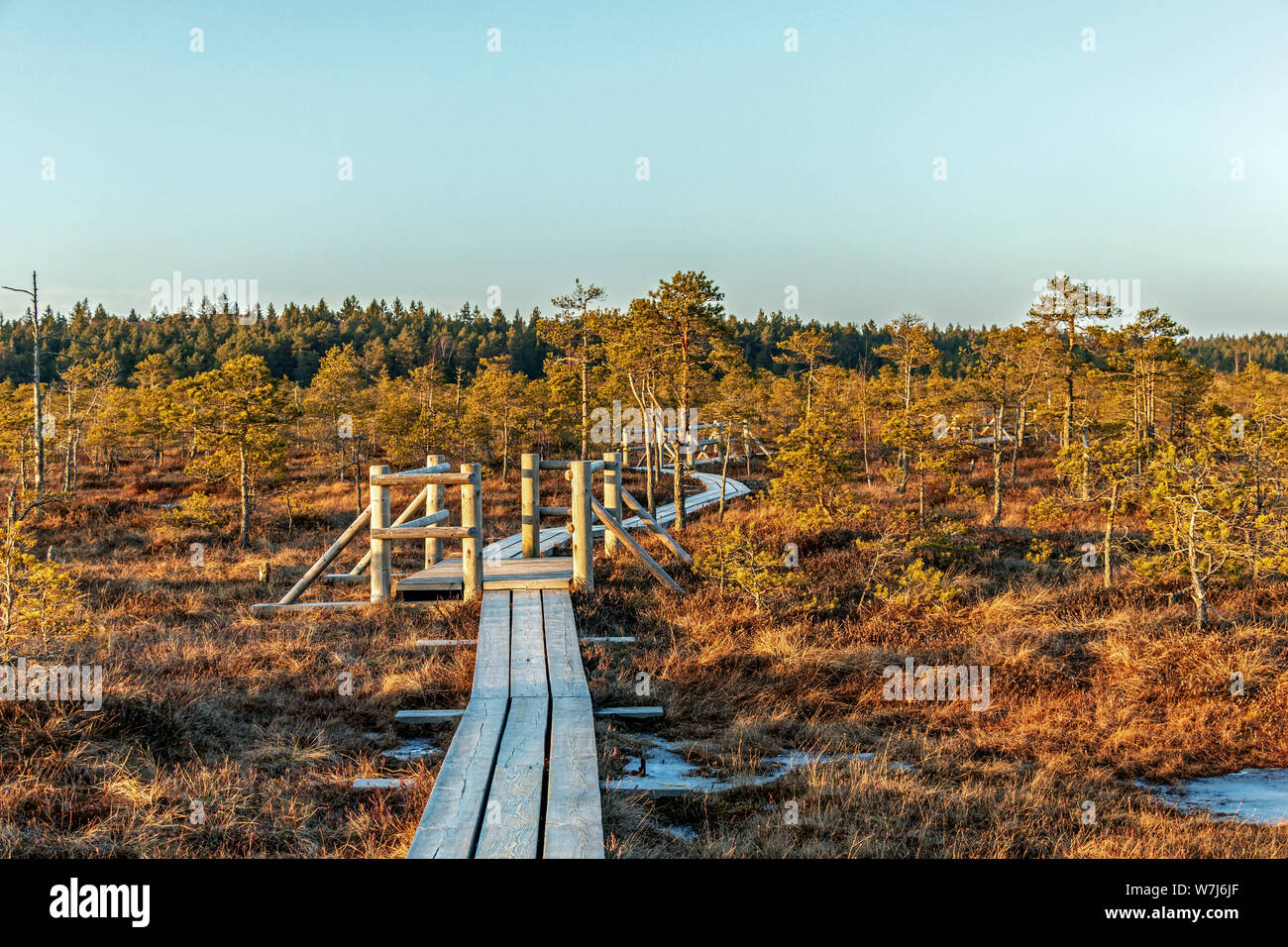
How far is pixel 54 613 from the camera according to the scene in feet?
25.3

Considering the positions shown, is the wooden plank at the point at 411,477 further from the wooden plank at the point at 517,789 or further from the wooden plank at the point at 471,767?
the wooden plank at the point at 517,789

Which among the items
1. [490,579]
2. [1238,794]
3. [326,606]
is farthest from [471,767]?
[326,606]

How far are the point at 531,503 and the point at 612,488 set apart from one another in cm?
189

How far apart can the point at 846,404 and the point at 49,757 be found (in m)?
45.5

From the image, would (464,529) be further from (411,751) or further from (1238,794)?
(1238,794)

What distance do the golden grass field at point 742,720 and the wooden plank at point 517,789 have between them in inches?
19.2

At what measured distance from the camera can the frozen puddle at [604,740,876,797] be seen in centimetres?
569

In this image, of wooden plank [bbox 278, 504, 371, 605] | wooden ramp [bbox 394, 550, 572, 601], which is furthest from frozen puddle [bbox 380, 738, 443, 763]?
wooden plank [bbox 278, 504, 371, 605]

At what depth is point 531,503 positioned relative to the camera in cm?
1234

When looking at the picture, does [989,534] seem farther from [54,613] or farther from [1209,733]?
[54,613]

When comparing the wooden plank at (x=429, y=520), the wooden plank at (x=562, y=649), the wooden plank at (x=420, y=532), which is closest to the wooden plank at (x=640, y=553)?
the wooden plank at (x=562, y=649)
